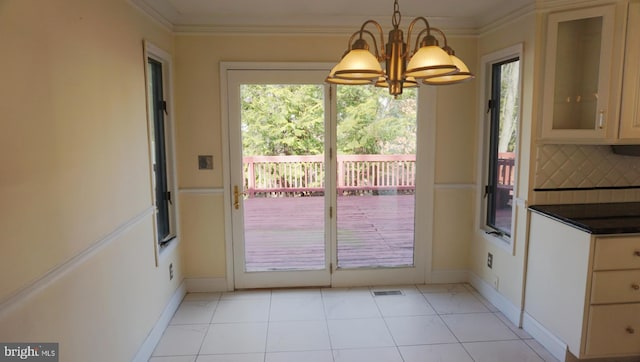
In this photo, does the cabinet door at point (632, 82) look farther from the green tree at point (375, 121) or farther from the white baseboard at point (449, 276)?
the white baseboard at point (449, 276)

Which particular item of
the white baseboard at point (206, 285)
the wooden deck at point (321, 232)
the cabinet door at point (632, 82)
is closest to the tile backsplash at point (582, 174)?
the cabinet door at point (632, 82)

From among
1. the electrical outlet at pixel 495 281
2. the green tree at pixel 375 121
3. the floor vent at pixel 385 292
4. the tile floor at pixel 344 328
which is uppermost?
the green tree at pixel 375 121

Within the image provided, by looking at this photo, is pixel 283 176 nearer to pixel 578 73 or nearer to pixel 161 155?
pixel 161 155

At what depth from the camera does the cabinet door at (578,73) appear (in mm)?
2436

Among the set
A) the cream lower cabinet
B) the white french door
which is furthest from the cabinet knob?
the white french door

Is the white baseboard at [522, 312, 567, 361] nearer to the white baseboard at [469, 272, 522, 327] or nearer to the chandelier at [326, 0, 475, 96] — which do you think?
the white baseboard at [469, 272, 522, 327]

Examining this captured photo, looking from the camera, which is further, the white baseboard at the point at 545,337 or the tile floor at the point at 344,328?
the tile floor at the point at 344,328

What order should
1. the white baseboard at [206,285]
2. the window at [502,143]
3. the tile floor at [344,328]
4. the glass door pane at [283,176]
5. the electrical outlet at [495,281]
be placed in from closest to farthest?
1. the tile floor at [344,328]
2. the window at [502,143]
3. the electrical outlet at [495,281]
4. the glass door pane at [283,176]
5. the white baseboard at [206,285]

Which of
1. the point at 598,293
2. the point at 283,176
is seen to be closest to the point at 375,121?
the point at 283,176

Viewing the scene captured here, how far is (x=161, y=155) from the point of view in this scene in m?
3.22

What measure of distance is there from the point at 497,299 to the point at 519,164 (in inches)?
46.8

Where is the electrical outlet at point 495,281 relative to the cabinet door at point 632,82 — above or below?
below

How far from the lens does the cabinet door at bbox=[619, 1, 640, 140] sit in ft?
7.70

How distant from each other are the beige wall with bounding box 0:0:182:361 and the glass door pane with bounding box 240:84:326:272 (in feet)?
3.53
